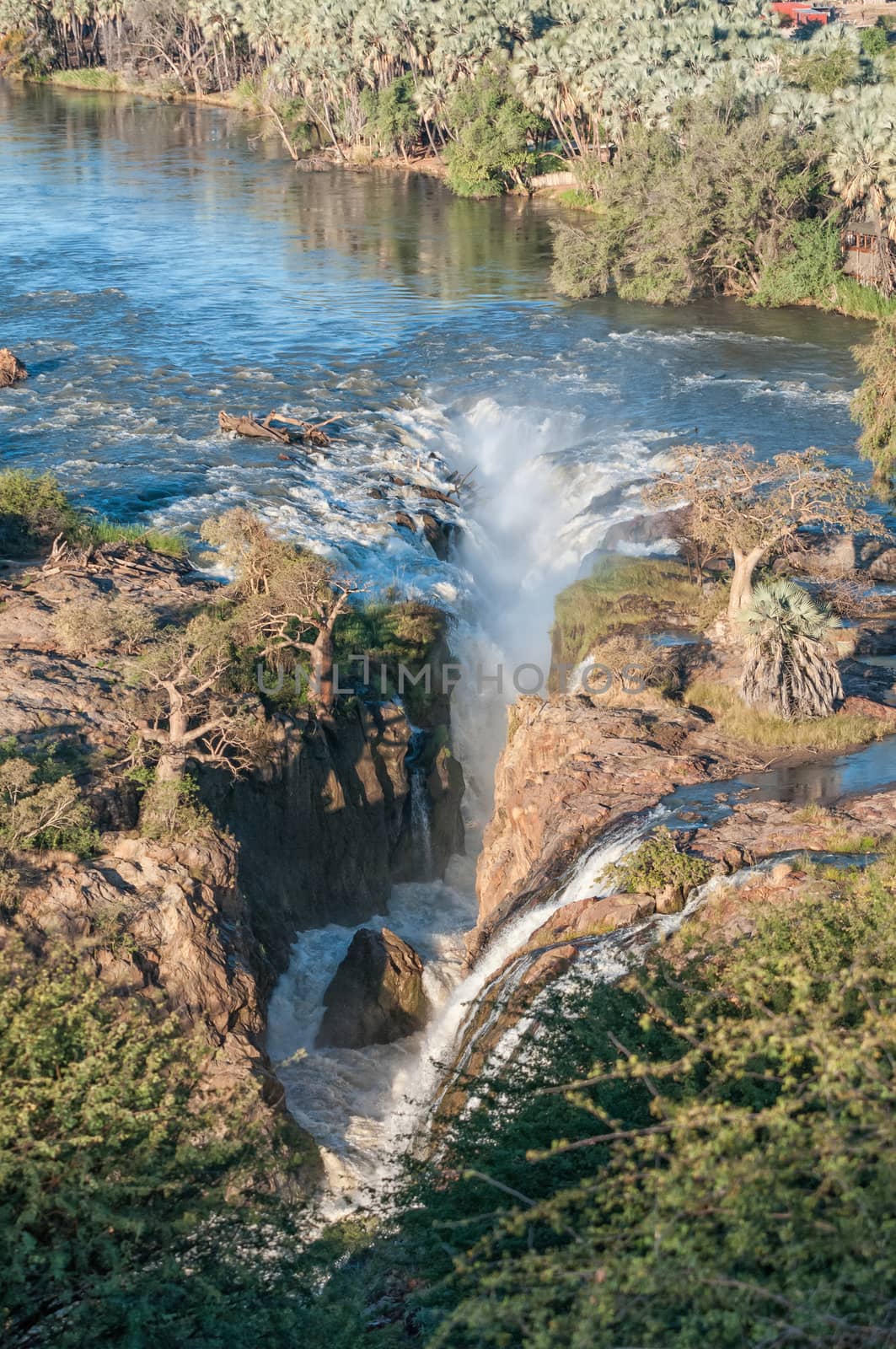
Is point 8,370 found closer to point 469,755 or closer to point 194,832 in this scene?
point 469,755

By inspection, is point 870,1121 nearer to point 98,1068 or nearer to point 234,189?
point 98,1068

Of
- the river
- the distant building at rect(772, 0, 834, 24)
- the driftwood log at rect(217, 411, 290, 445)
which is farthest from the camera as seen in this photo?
the distant building at rect(772, 0, 834, 24)

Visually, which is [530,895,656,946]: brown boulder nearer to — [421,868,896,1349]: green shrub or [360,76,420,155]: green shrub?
[421,868,896,1349]: green shrub

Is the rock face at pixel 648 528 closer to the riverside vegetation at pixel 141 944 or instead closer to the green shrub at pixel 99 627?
the riverside vegetation at pixel 141 944

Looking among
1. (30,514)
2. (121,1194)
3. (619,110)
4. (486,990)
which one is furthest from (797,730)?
(619,110)

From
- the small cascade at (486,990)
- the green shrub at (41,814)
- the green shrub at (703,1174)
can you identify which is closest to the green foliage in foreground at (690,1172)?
the green shrub at (703,1174)

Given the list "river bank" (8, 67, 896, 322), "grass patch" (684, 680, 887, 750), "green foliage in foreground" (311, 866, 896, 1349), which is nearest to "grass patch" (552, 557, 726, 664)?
"grass patch" (684, 680, 887, 750)
